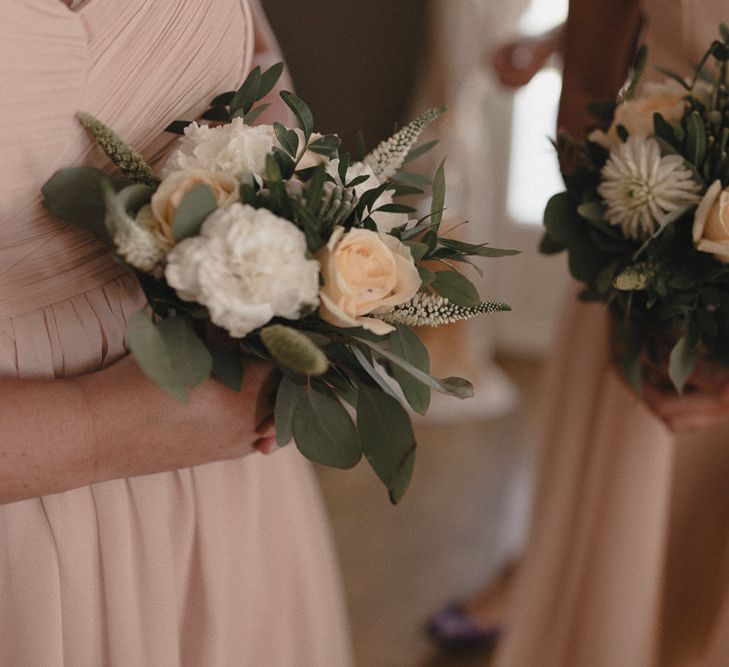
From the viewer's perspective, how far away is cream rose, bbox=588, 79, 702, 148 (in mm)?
1016

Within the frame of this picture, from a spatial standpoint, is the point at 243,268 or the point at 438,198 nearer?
the point at 243,268

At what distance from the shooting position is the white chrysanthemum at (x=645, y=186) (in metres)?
0.96

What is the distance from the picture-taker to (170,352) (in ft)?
2.15

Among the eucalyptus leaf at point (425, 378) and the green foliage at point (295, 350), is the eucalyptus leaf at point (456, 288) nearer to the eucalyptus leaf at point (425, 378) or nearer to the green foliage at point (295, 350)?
the eucalyptus leaf at point (425, 378)

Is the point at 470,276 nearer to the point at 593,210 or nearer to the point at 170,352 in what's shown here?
the point at 593,210

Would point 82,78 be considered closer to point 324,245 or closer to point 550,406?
point 324,245

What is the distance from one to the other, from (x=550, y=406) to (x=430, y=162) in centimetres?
143

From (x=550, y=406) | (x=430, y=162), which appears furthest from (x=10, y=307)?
(x=430, y=162)

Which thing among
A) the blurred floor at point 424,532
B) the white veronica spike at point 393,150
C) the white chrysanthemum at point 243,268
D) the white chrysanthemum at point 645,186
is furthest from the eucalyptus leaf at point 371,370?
the blurred floor at point 424,532

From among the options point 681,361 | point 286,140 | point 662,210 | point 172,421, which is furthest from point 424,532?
point 286,140

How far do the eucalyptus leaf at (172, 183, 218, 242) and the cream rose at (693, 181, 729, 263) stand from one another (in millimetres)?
600

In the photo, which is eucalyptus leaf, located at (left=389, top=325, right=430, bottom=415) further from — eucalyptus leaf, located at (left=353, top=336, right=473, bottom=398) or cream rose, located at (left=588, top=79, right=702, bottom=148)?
cream rose, located at (left=588, top=79, right=702, bottom=148)

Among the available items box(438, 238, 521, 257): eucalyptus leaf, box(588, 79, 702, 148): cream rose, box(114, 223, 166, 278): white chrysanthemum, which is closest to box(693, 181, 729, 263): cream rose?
box(588, 79, 702, 148): cream rose

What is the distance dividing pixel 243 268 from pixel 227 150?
0.15 meters
